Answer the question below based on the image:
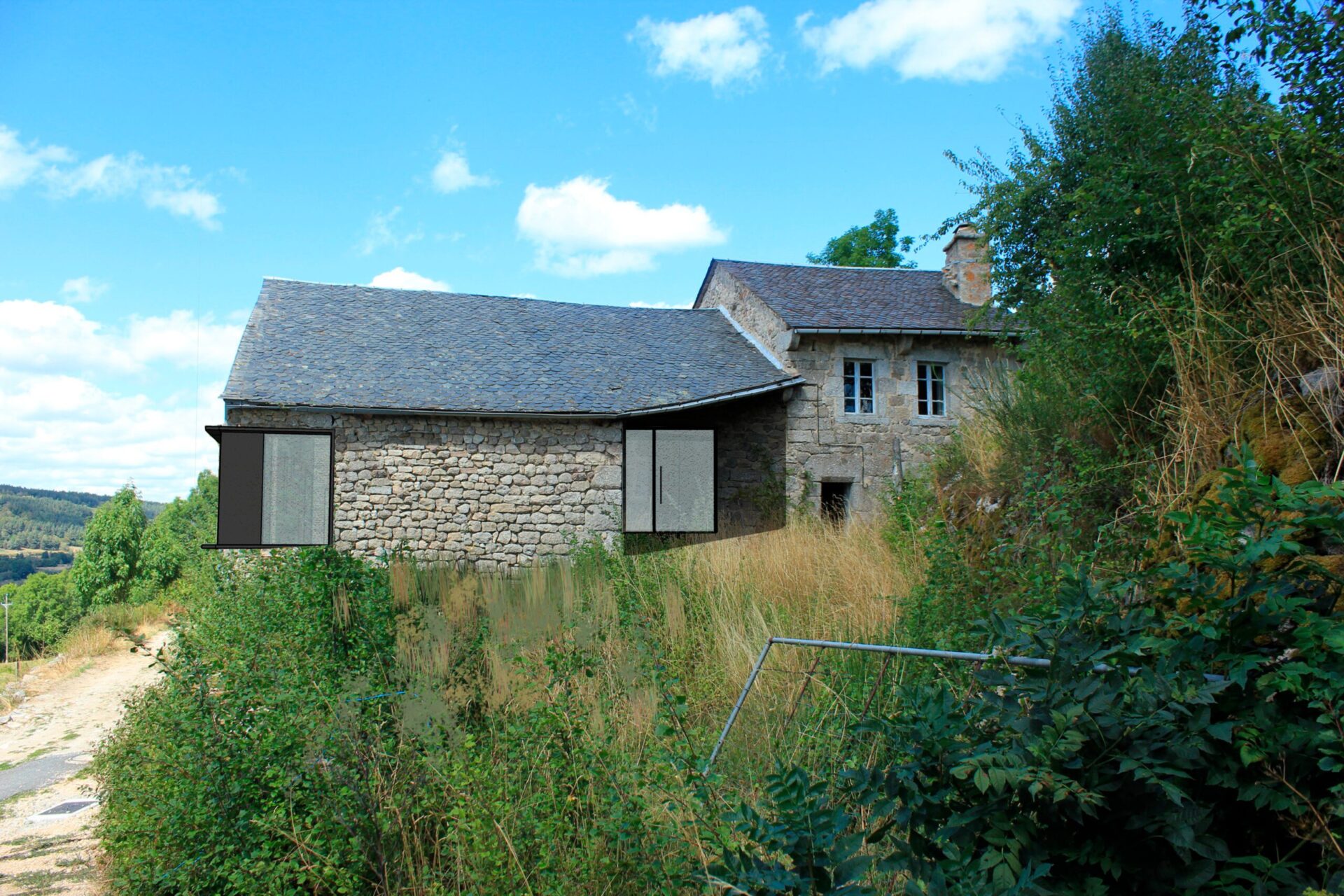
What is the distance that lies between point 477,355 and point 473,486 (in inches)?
98.7

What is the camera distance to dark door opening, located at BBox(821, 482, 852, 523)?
13.6 m

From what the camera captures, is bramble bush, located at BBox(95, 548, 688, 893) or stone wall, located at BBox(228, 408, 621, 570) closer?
bramble bush, located at BBox(95, 548, 688, 893)

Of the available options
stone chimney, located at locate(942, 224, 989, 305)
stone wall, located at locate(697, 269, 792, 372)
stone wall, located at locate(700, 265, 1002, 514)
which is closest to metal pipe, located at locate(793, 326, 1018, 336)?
stone wall, located at locate(700, 265, 1002, 514)

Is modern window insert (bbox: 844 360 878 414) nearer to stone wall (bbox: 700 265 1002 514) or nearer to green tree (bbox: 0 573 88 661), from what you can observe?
Answer: stone wall (bbox: 700 265 1002 514)

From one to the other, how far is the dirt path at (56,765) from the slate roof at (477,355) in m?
4.45

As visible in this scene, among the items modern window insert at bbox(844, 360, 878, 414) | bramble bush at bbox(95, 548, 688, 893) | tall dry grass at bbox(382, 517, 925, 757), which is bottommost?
bramble bush at bbox(95, 548, 688, 893)

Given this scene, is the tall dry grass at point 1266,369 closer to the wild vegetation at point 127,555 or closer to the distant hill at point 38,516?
the wild vegetation at point 127,555

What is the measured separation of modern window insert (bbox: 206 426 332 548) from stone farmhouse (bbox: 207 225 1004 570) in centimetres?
3

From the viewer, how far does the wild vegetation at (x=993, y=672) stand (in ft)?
6.75

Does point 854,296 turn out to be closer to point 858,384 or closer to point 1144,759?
point 858,384

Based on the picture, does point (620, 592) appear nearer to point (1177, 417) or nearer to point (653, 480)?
point (1177, 417)

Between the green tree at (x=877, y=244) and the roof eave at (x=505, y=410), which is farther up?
the green tree at (x=877, y=244)

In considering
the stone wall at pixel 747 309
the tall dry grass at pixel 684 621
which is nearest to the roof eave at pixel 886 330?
the stone wall at pixel 747 309

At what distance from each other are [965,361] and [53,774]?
13284 mm
